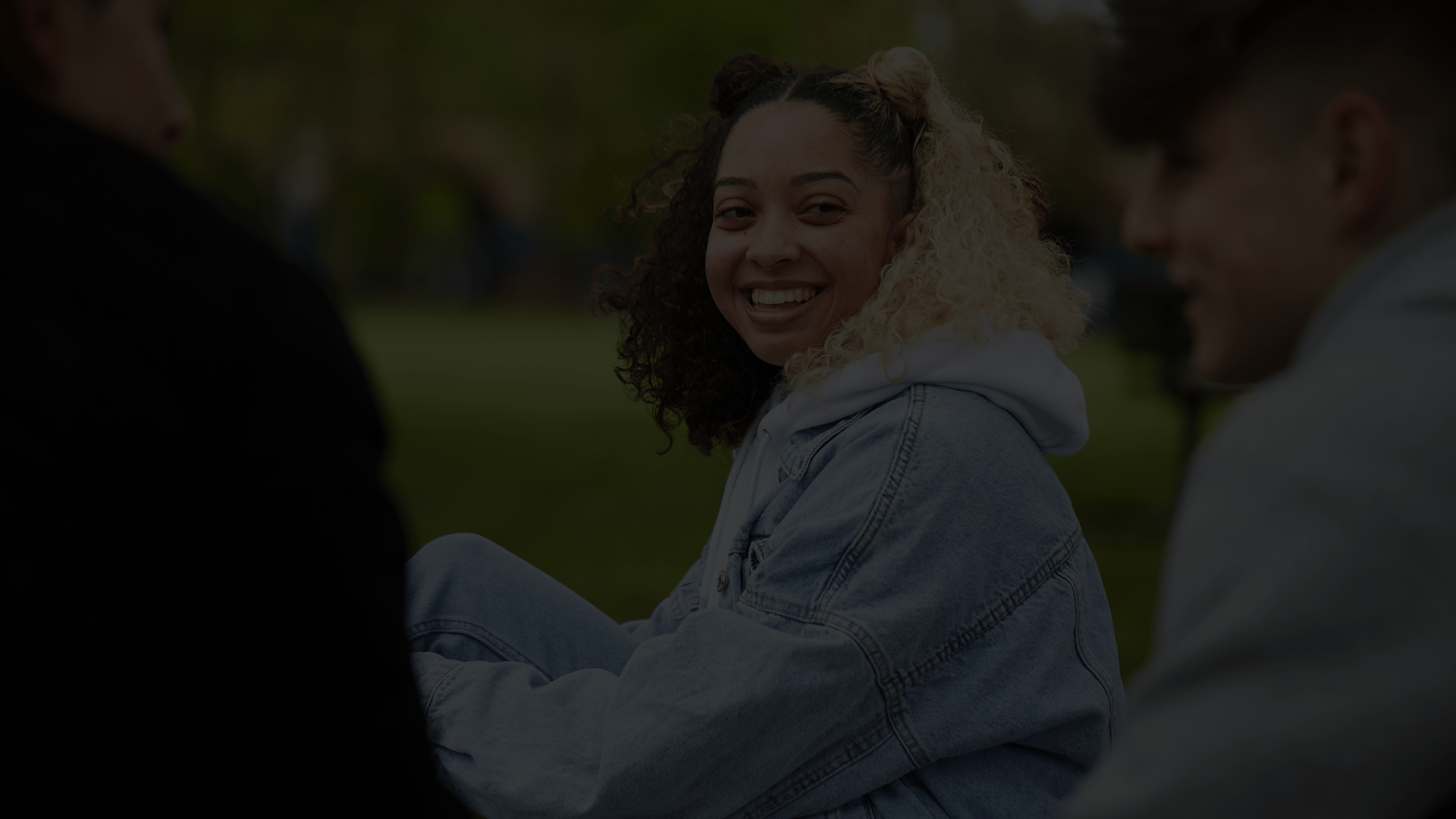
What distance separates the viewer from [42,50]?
115 centimetres

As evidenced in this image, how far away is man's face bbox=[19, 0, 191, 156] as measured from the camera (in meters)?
1.16

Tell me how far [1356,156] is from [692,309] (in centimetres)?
197

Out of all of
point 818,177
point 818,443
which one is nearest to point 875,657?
point 818,443

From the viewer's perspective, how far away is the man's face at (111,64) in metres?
1.16

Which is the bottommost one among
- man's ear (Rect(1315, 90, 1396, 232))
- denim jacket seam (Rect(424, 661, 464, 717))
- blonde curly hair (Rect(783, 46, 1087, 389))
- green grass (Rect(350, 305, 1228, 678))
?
green grass (Rect(350, 305, 1228, 678))

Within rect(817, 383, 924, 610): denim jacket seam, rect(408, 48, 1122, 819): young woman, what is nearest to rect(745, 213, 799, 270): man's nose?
rect(408, 48, 1122, 819): young woman

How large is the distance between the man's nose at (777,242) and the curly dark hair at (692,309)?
0.26 m

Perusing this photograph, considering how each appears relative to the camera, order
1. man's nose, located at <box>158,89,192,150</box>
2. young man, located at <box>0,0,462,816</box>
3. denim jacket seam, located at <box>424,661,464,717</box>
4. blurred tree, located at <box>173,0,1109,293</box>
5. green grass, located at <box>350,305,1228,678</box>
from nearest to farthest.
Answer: young man, located at <box>0,0,462,816</box> < man's nose, located at <box>158,89,192,150</box> < denim jacket seam, located at <box>424,661,464,717</box> < green grass, located at <box>350,305,1228,678</box> < blurred tree, located at <box>173,0,1109,293</box>

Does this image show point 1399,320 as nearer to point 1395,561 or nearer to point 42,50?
point 1395,561

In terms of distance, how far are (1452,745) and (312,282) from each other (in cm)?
104

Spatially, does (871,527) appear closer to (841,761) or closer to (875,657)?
→ (875,657)

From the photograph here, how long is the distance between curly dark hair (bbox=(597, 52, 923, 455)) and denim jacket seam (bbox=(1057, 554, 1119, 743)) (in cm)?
101

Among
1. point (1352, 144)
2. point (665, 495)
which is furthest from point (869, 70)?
point (665, 495)

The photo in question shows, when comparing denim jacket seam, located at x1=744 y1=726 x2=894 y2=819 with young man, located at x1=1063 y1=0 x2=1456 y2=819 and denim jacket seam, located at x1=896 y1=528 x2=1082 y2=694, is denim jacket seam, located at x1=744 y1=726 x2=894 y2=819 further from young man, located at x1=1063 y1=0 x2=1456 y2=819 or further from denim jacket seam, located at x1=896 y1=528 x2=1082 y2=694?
young man, located at x1=1063 y1=0 x2=1456 y2=819
